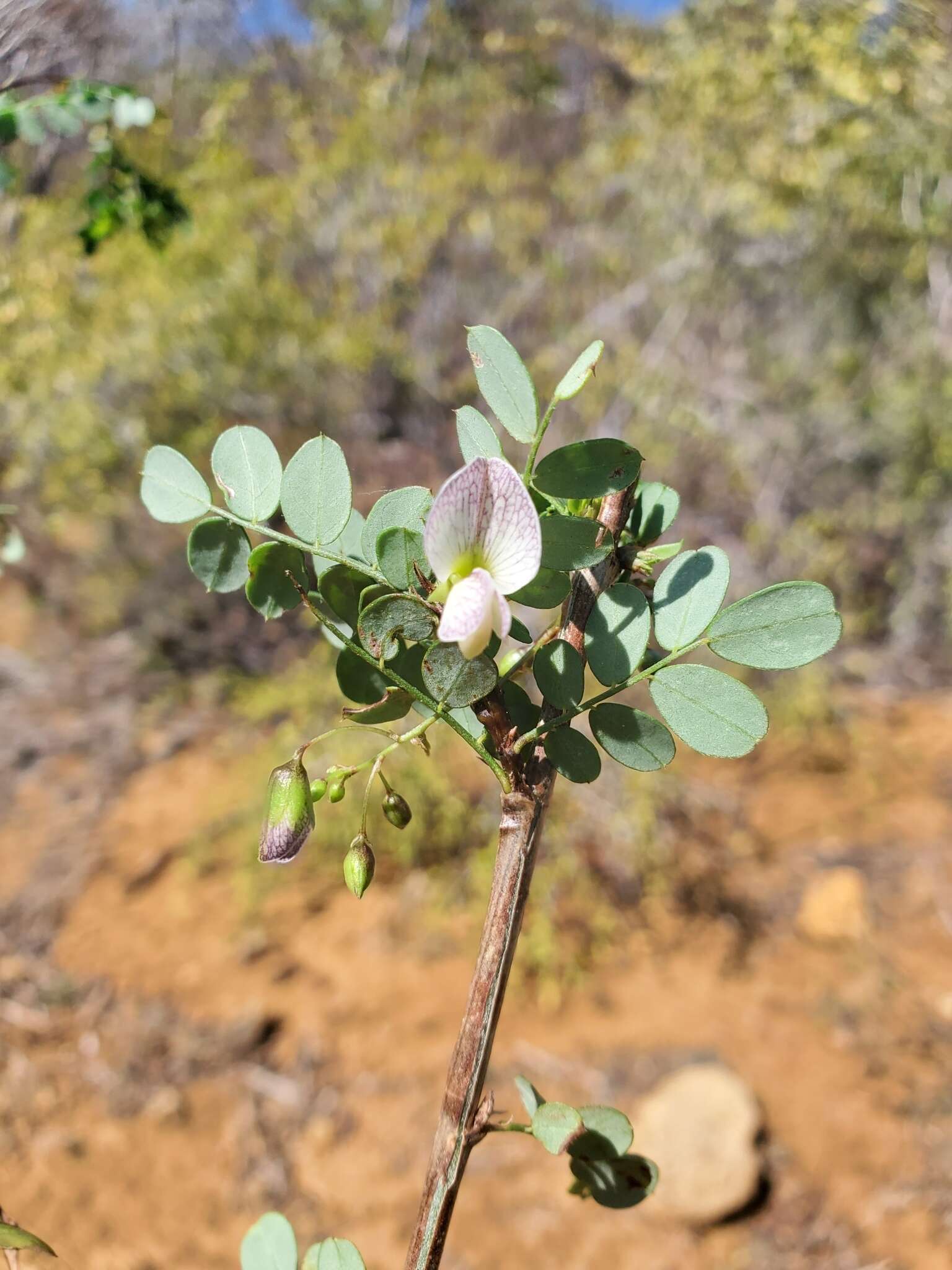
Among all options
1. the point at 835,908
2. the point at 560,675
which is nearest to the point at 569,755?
the point at 560,675

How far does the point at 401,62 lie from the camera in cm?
447

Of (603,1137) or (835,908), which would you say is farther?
(835,908)

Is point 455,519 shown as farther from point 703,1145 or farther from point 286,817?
point 703,1145

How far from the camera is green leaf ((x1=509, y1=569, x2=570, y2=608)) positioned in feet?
1.01

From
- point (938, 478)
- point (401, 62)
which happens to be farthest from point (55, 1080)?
point (401, 62)

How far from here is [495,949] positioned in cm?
30

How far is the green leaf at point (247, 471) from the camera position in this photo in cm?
37

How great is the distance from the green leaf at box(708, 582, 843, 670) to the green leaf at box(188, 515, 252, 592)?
191mm

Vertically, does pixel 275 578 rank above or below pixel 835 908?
above

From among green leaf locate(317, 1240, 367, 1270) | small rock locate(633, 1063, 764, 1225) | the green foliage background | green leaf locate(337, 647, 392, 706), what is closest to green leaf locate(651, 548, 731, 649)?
green leaf locate(337, 647, 392, 706)

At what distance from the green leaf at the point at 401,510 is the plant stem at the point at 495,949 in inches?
2.4

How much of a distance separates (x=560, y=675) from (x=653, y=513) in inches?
3.2

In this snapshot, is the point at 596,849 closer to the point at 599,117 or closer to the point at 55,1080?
the point at 55,1080

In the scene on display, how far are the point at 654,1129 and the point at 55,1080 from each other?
1.06m
